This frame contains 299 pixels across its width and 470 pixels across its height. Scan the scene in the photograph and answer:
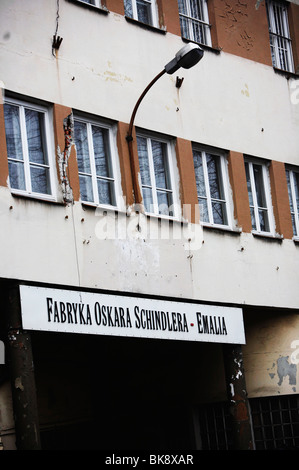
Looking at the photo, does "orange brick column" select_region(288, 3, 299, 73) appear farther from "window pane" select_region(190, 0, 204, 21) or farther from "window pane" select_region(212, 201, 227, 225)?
"window pane" select_region(212, 201, 227, 225)

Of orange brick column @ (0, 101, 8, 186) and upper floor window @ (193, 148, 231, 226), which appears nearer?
orange brick column @ (0, 101, 8, 186)

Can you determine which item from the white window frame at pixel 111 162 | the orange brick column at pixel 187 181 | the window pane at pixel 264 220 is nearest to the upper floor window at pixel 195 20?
the orange brick column at pixel 187 181

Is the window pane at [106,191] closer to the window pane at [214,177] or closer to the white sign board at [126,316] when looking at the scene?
the white sign board at [126,316]

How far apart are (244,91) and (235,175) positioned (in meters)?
1.91

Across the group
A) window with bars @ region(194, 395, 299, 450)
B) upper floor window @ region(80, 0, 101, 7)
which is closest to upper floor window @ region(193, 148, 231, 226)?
upper floor window @ region(80, 0, 101, 7)

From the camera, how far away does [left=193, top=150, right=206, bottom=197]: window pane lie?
1864 cm

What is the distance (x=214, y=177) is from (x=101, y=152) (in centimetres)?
320

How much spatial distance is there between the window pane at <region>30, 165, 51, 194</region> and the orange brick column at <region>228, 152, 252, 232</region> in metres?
4.92

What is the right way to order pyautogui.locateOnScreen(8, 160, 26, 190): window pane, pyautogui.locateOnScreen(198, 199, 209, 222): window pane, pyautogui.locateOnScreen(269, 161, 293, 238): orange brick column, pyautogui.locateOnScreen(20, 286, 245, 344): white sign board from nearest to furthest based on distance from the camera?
pyautogui.locateOnScreen(20, 286, 245, 344): white sign board
pyautogui.locateOnScreen(8, 160, 26, 190): window pane
pyautogui.locateOnScreen(198, 199, 209, 222): window pane
pyautogui.locateOnScreen(269, 161, 293, 238): orange brick column

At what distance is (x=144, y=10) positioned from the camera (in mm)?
18391

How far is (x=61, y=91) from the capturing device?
15805mm
